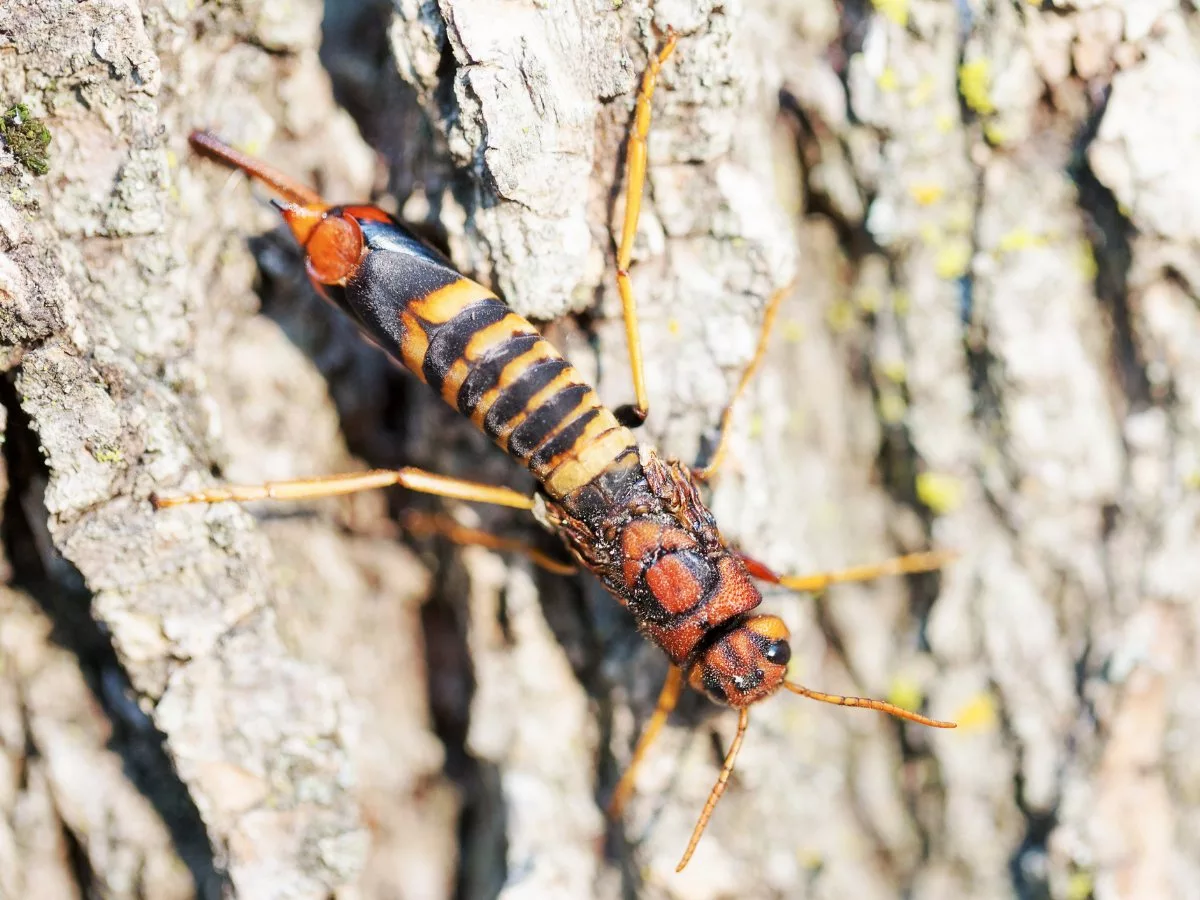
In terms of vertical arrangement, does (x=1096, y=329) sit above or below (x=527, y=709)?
above

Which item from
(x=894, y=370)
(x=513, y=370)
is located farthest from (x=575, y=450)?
(x=894, y=370)

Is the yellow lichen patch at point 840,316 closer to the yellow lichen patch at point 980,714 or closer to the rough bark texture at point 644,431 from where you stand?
the rough bark texture at point 644,431

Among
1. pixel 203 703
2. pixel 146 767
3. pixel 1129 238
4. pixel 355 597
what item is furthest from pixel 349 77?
pixel 1129 238

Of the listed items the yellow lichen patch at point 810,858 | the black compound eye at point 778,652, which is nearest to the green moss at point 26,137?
the black compound eye at point 778,652

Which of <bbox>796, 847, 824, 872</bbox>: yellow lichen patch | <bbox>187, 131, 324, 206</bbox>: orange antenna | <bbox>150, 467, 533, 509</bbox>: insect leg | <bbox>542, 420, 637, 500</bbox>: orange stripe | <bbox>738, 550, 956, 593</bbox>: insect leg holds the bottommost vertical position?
<bbox>796, 847, 824, 872</bbox>: yellow lichen patch

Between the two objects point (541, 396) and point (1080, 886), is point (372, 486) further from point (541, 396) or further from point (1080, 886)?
point (1080, 886)

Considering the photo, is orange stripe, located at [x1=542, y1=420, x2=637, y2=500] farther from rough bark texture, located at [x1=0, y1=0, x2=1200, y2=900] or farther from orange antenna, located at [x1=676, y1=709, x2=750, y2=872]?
orange antenna, located at [x1=676, y1=709, x2=750, y2=872]

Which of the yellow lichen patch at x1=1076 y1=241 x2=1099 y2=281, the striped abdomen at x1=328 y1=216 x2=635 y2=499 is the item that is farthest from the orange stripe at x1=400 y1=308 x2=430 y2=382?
the yellow lichen patch at x1=1076 y1=241 x2=1099 y2=281

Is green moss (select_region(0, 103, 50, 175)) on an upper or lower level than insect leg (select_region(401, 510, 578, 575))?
upper

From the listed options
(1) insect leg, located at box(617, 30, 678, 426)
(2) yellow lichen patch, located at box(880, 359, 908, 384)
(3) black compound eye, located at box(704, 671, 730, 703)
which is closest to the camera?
(1) insect leg, located at box(617, 30, 678, 426)

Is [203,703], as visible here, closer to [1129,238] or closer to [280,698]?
[280,698]
